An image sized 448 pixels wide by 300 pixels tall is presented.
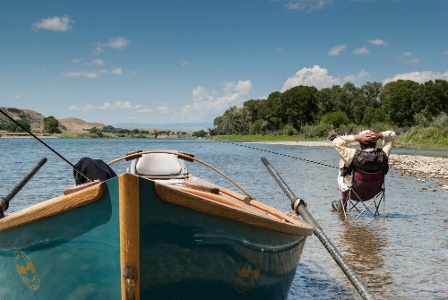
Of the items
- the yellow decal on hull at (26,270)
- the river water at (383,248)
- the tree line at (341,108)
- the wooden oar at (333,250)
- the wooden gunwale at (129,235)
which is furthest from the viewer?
the tree line at (341,108)

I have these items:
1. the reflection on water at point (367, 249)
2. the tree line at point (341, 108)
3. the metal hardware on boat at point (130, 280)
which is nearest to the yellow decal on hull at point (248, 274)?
the metal hardware on boat at point (130, 280)

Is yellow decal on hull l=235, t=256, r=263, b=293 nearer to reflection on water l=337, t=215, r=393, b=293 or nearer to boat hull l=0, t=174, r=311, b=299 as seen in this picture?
boat hull l=0, t=174, r=311, b=299

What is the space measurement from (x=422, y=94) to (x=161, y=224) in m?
92.9

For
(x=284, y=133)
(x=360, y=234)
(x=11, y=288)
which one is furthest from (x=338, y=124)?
(x=11, y=288)

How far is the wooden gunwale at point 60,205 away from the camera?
12.7 feet

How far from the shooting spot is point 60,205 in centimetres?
408

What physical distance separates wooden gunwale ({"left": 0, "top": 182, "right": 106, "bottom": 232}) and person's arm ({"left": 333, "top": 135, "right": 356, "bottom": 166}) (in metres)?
8.19

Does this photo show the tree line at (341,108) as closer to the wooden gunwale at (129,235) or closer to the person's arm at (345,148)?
the person's arm at (345,148)

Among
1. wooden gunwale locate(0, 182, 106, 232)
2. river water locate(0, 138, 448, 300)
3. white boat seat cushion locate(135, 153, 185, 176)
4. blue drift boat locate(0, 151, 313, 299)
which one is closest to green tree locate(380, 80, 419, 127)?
river water locate(0, 138, 448, 300)

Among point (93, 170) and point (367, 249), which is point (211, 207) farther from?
point (367, 249)

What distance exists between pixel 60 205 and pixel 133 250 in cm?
74

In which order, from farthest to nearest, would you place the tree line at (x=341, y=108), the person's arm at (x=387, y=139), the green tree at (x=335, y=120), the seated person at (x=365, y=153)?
the green tree at (x=335, y=120)
the tree line at (x=341, y=108)
the person's arm at (x=387, y=139)
the seated person at (x=365, y=153)

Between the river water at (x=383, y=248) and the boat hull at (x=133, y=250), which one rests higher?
the boat hull at (x=133, y=250)

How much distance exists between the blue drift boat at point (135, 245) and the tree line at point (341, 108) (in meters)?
81.9
